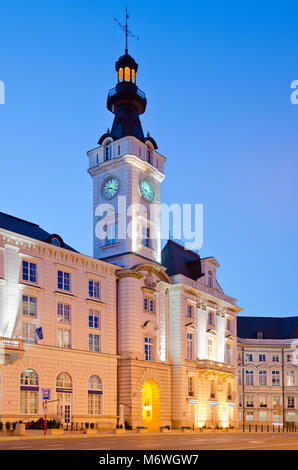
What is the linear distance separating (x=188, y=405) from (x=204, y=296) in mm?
13218

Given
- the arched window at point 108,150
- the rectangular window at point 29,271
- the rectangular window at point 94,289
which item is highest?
the arched window at point 108,150

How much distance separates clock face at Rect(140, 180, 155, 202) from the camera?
66500 mm

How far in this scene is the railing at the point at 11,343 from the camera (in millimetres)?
45594

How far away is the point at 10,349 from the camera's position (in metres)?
46.0

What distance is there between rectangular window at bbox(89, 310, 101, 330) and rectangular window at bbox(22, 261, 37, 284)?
25.6 feet

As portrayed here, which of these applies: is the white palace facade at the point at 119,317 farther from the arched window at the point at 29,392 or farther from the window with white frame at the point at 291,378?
the window with white frame at the point at 291,378

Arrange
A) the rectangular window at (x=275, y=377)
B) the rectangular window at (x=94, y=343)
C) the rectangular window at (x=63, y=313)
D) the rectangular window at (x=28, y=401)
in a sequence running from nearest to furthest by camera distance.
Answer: the rectangular window at (x=28, y=401), the rectangular window at (x=63, y=313), the rectangular window at (x=94, y=343), the rectangular window at (x=275, y=377)

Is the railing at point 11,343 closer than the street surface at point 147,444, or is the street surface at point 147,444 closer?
the street surface at point 147,444

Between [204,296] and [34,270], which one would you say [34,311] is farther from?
[204,296]

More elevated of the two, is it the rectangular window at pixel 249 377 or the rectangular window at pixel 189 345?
the rectangular window at pixel 189 345

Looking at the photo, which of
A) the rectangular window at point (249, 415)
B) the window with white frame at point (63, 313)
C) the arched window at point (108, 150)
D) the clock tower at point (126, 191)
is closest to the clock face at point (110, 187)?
the clock tower at point (126, 191)

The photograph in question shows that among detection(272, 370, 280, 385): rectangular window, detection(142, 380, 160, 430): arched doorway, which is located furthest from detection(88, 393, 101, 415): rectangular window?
detection(272, 370, 280, 385): rectangular window

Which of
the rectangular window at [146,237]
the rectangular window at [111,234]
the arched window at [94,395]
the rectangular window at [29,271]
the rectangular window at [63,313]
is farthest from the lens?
the rectangular window at [146,237]

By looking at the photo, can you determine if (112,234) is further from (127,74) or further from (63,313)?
(127,74)
